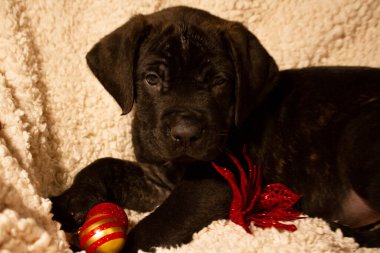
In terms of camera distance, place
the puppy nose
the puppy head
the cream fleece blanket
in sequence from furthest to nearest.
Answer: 1. the puppy head
2. the puppy nose
3. the cream fleece blanket

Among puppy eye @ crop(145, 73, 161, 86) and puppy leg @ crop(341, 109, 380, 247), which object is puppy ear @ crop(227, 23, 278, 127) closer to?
puppy eye @ crop(145, 73, 161, 86)

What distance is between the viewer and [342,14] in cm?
353

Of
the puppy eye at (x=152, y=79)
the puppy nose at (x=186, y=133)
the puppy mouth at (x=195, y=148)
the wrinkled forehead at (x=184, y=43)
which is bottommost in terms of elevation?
the puppy mouth at (x=195, y=148)

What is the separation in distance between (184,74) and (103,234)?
34.5 inches

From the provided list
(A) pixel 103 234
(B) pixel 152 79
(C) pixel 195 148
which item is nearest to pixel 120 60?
(B) pixel 152 79

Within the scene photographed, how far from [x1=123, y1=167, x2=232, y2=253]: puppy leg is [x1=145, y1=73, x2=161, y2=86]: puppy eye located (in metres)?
0.51

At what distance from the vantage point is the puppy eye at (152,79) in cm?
243

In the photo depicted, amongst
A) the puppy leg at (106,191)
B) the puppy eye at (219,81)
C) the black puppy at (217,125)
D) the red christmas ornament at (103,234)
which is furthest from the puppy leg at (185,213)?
the puppy eye at (219,81)

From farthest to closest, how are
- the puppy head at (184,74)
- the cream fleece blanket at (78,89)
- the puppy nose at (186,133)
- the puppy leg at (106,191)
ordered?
the puppy leg at (106,191) < the puppy head at (184,74) < the puppy nose at (186,133) < the cream fleece blanket at (78,89)

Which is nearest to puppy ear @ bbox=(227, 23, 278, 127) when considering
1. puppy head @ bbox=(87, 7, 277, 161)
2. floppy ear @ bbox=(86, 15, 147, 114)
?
puppy head @ bbox=(87, 7, 277, 161)

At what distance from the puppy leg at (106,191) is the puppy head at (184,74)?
0.40 metres

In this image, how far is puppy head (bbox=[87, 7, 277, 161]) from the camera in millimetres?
2307

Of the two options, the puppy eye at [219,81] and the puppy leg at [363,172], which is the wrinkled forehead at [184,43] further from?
the puppy leg at [363,172]

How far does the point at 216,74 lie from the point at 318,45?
151cm
